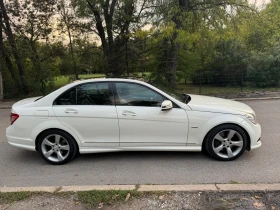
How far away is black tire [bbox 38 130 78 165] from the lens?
4223 millimetres

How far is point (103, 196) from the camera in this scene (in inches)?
121

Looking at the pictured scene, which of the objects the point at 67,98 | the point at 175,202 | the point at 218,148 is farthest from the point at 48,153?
→ the point at 218,148

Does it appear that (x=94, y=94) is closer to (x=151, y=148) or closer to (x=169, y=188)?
(x=151, y=148)

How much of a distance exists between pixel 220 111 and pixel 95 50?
12.3 meters

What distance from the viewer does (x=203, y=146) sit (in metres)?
4.29

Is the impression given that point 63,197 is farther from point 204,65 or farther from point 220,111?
point 204,65

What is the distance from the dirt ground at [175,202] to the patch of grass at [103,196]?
51mm

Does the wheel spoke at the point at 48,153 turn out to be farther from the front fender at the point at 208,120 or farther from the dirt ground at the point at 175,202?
the front fender at the point at 208,120

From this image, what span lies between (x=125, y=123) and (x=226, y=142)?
175cm

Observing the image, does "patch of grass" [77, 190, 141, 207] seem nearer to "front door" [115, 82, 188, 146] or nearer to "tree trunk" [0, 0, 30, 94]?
"front door" [115, 82, 188, 146]

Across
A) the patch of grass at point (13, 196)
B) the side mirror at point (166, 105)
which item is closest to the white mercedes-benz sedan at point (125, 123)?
the side mirror at point (166, 105)

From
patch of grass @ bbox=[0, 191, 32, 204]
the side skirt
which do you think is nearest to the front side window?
the side skirt

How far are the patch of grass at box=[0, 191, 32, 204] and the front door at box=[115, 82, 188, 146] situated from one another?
165cm

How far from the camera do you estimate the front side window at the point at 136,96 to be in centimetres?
418
